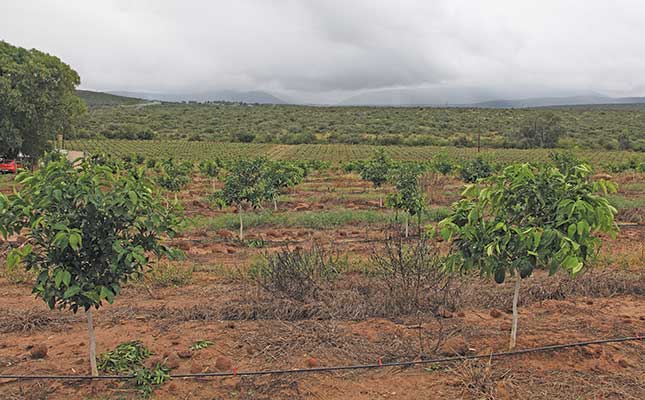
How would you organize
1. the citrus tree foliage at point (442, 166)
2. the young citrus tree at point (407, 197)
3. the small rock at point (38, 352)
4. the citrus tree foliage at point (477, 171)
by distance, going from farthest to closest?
the citrus tree foliage at point (442, 166) < the citrus tree foliage at point (477, 171) < the young citrus tree at point (407, 197) < the small rock at point (38, 352)

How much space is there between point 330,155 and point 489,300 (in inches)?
1657

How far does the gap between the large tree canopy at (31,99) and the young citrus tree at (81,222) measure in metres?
23.5

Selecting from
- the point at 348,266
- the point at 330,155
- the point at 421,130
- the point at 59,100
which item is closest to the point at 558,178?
the point at 348,266

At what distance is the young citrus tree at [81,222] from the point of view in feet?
12.6

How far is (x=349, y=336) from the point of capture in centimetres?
548

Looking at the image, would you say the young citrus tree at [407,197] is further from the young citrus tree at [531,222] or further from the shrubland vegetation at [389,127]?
the shrubland vegetation at [389,127]

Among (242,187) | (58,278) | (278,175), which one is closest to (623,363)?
(58,278)

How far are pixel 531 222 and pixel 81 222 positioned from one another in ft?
13.4

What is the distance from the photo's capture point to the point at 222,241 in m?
11.9

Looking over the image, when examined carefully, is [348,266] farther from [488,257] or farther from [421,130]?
[421,130]

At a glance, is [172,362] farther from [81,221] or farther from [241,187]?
[241,187]

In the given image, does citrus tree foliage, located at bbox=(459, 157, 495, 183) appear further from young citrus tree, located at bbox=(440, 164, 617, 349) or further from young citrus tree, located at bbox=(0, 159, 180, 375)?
young citrus tree, located at bbox=(0, 159, 180, 375)

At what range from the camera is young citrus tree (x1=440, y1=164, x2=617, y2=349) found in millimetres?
4082

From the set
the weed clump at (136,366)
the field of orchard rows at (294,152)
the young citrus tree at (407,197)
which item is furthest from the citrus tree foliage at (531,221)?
the field of orchard rows at (294,152)
